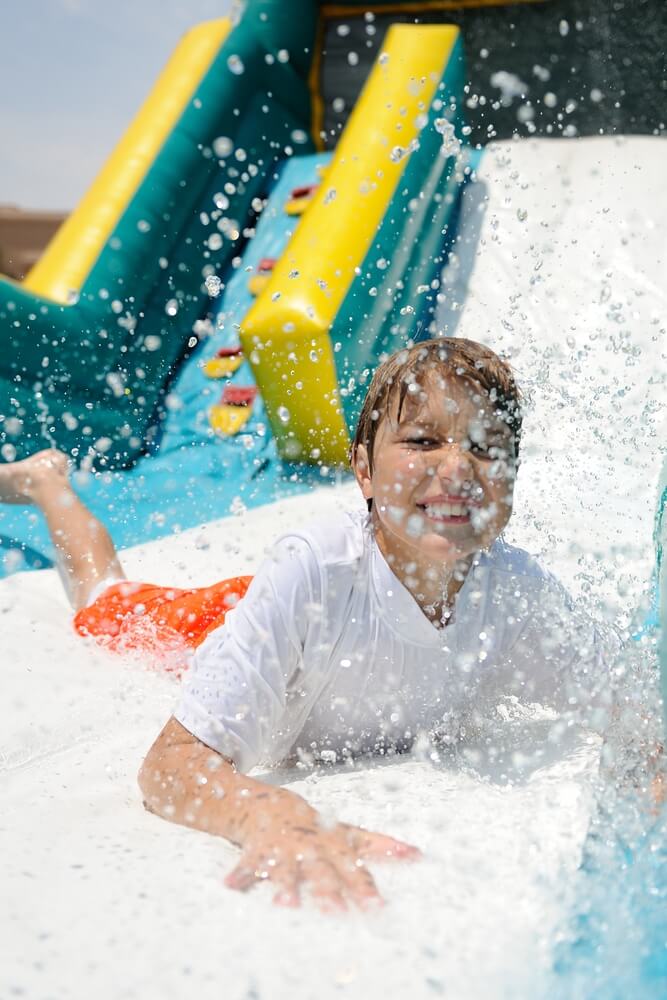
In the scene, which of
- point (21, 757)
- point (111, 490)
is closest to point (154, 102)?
point (111, 490)

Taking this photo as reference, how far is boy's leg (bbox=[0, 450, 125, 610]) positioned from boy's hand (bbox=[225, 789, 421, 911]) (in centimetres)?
116

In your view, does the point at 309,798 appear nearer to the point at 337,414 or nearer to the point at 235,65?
the point at 337,414

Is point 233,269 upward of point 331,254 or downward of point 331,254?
downward

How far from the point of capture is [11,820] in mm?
1078

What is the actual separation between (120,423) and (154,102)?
126 cm

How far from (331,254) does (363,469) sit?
1.75 m

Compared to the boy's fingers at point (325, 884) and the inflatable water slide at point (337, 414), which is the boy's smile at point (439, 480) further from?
the boy's fingers at point (325, 884)

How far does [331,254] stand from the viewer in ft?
9.35

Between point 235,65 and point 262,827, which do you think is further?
point 235,65

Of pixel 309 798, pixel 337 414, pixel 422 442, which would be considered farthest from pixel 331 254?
pixel 309 798

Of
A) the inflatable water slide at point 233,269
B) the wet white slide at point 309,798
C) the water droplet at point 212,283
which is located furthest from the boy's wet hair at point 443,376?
the water droplet at point 212,283

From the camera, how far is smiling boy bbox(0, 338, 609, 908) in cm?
105

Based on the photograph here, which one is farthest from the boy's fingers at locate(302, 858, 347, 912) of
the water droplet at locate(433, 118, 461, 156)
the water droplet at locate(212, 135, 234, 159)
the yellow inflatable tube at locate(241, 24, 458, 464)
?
the water droplet at locate(212, 135, 234, 159)

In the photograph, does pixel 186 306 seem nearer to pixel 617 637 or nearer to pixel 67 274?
pixel 67 274
